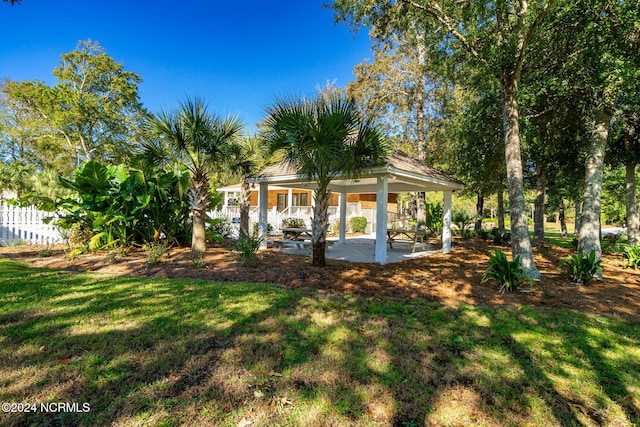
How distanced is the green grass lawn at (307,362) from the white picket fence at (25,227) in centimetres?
727

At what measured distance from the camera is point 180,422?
88.4 inches

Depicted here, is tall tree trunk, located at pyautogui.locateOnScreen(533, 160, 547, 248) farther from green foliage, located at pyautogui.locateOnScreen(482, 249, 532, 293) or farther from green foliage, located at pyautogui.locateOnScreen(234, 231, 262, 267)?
green foliage, located at pyautogui.locateOnScreen(234, 231, 262, 267)

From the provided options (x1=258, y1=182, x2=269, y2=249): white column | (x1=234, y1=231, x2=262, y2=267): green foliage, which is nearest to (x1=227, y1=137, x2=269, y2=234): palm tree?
(x1=258, y1=182, x2=269, y2=249): white column

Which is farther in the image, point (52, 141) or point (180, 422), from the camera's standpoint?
point (52, 141)

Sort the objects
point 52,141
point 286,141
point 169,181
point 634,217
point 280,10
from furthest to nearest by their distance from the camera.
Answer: point 52,141, point 280,10, point 634,217, point 169,181, point 286,141

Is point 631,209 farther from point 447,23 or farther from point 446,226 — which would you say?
point 447,23

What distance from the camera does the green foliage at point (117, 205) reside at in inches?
362

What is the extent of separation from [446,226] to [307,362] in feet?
35.0

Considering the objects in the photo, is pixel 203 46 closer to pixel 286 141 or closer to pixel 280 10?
pixel 280 10

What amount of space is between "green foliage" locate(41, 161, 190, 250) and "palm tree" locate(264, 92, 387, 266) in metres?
4.38

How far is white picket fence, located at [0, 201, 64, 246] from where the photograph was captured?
35.1 ft

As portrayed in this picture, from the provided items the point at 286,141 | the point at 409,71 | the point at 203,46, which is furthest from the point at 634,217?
the point at 203,46

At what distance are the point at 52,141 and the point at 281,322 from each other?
30.2 m

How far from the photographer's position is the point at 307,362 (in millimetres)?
3146
